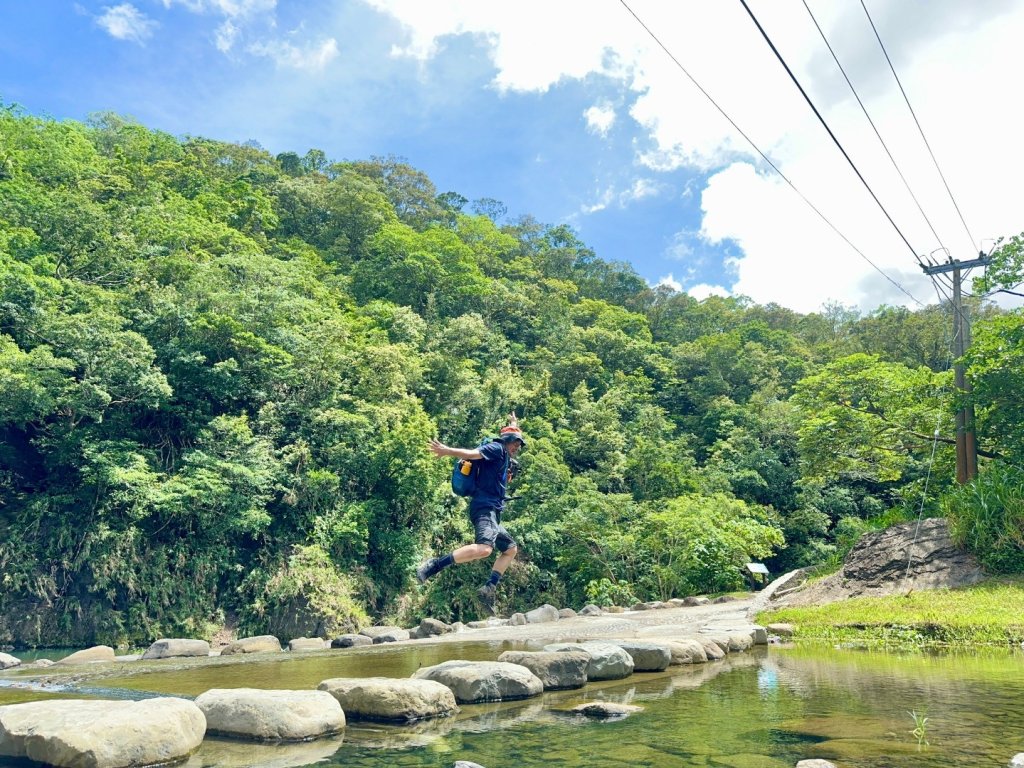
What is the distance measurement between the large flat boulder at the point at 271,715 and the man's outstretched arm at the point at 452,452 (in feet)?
7.36

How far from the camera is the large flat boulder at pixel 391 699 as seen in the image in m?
5.66

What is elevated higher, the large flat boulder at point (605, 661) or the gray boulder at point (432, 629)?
the large flat boulder at point (605, 661)

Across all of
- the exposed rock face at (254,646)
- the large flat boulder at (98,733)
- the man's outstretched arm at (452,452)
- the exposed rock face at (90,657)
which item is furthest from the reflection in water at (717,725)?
the exposed rock face at (254,646)

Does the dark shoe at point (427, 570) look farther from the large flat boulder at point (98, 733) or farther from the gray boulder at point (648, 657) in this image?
the gray boulder at point (648, 657)

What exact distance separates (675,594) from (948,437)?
10.00 m

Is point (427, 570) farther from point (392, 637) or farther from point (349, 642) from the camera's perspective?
point (392, 637)

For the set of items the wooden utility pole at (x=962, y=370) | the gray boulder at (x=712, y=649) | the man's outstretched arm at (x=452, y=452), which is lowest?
the gray boulder at (x=712, y=649)

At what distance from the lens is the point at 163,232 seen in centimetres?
3058

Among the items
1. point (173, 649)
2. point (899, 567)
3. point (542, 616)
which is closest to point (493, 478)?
point (173, 649)

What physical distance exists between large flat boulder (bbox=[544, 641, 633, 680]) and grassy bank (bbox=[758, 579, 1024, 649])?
4.95 meters

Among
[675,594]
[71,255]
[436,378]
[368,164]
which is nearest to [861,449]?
[675,594]

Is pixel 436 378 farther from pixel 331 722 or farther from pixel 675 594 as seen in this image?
pixel 331 722

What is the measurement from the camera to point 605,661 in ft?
24.9

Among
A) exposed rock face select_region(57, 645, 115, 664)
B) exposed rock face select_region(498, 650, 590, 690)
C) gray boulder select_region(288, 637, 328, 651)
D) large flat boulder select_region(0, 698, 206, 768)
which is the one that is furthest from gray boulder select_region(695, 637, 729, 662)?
exposed rock face select_region(57, 645, 115, 664)
